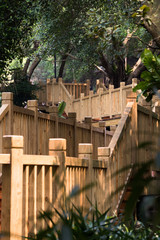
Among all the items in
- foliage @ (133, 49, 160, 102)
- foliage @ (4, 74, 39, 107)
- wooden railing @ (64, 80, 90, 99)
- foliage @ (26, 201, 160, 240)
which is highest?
wooden railing @ (64, 80, 90, 99)

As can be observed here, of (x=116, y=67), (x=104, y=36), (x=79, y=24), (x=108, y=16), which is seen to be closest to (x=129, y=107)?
(x=104, y=36)

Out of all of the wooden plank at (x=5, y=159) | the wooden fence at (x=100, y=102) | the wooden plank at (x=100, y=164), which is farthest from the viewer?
the wooden fence at (x=100, y=102)

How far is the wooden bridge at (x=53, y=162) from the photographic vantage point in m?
3.72

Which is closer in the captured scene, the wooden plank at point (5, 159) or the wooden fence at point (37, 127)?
the wooden plank at point (5, 159)

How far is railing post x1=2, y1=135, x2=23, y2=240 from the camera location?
3693 millimetres

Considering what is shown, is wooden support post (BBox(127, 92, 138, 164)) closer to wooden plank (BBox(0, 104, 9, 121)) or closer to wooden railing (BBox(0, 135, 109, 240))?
wooden plank (BBox(0, 104, 9, 121))

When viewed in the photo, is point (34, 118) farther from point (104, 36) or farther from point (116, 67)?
point (116, 67)

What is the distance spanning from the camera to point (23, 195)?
395 centimetres

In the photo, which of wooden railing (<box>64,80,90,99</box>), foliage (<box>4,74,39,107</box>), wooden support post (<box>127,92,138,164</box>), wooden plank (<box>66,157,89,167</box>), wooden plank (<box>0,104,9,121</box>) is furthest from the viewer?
wooden railing (<box>64,80,90,99</box>)

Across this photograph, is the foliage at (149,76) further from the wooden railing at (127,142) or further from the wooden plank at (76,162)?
the wooden plank at (76,162)

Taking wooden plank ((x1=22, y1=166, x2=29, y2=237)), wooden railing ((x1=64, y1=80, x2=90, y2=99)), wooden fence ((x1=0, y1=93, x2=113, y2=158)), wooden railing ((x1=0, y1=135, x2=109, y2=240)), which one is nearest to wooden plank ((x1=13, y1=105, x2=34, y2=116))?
wooden fence ((x1=0, y1=93, x2=113, y2=158))

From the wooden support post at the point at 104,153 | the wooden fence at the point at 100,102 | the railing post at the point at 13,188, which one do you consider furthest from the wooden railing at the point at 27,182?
the wooden fence at the point at 100,102

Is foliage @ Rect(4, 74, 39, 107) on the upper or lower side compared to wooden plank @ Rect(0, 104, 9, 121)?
upper

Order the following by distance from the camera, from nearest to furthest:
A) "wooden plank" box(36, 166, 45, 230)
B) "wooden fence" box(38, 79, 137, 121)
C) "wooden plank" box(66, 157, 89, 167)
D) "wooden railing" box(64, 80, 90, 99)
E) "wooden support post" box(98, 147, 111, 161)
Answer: "wooden plank" box(36, 166, 45, 230), "wooden plank" box(66, 157, 89, 167), "wooden support post" box(98, 147, 111, 161), "wooden fence" box(38, 79, 137, 121), "wooden railing" box(64, 80, 90, 99)
